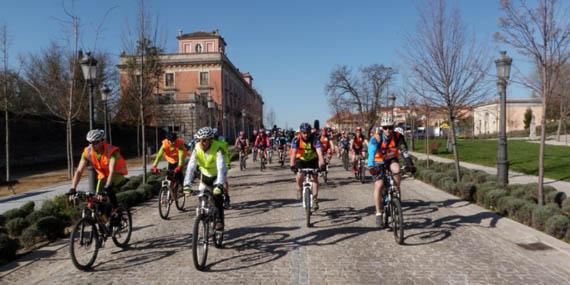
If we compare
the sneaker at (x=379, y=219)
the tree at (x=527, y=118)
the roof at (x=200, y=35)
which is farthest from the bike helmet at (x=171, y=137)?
the tree at (x=527, y=118)

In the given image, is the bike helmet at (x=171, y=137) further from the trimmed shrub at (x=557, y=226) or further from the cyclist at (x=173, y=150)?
the trimmed shrub at (x=557, y=226)

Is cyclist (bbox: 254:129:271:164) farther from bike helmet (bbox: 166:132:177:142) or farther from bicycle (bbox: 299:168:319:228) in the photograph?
bicycle (bbox: 299:168:319:228)

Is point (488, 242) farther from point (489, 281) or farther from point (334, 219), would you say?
point (334, 219)


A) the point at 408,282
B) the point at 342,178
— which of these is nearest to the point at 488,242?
the point at 408,282

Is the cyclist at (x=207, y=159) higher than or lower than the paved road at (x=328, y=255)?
higher

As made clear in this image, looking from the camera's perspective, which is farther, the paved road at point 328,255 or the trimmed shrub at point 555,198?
the trimmed shrub at point 555,198

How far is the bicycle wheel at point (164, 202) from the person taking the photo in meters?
9.03

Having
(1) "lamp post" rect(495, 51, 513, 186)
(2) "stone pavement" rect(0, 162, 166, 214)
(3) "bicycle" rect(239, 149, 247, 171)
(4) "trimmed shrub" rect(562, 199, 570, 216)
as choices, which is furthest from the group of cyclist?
(3) "bicycle" rect(239, 149, 247, 171)

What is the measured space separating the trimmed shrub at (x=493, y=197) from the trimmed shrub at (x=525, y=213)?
1.03m

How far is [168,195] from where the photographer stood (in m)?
9.47

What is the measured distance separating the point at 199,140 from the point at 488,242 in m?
4.63

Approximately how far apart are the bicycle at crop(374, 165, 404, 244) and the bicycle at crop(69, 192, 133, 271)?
161 inches

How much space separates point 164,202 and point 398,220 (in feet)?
16.2

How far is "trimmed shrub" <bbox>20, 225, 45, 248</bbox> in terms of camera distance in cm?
719
